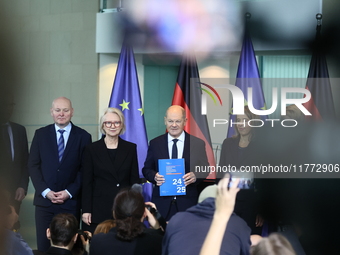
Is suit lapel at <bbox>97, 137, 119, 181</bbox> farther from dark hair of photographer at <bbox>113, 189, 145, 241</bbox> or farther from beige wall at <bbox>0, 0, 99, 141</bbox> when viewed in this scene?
beige wall at <bbox>0, 0, 99, 141</bbox>

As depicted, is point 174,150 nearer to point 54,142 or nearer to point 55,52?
point 54,142

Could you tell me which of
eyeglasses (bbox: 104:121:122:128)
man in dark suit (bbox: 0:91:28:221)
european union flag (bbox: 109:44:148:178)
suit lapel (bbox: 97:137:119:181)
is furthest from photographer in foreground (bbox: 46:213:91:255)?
european union flag (bbox: 109:44:148:178)

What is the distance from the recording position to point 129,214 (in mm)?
2045

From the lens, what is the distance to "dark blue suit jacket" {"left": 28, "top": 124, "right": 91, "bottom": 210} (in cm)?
297

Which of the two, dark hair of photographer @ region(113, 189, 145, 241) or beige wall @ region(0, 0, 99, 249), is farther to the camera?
beige wall @ region(0, 0, 99, 249)

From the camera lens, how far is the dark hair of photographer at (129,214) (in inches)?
77.2

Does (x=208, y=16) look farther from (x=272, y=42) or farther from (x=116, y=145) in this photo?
(x=116, y=145)

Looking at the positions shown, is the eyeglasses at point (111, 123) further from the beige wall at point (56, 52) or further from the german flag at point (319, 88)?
the beige wall at point (56, 52)

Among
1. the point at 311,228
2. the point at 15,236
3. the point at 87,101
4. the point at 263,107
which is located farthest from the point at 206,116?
the point at 15,236

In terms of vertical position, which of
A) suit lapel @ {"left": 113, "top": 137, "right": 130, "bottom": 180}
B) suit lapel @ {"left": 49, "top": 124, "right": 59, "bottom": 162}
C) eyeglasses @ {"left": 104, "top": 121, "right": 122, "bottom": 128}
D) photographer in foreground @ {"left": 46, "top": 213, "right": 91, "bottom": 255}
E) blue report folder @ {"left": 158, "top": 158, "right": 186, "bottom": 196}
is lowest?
photographer in foreground @ {"left": 46, "top": 213, "right": 91, "bottom": 255}

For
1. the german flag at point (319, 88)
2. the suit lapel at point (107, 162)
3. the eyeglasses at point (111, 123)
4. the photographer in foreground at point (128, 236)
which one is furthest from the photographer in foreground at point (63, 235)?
the german flag at point (319, 88)

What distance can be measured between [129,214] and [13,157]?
57.2 inches

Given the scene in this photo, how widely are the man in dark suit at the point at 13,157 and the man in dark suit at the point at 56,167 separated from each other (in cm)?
21

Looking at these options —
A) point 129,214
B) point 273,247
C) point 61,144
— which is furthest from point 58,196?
point 273,247
